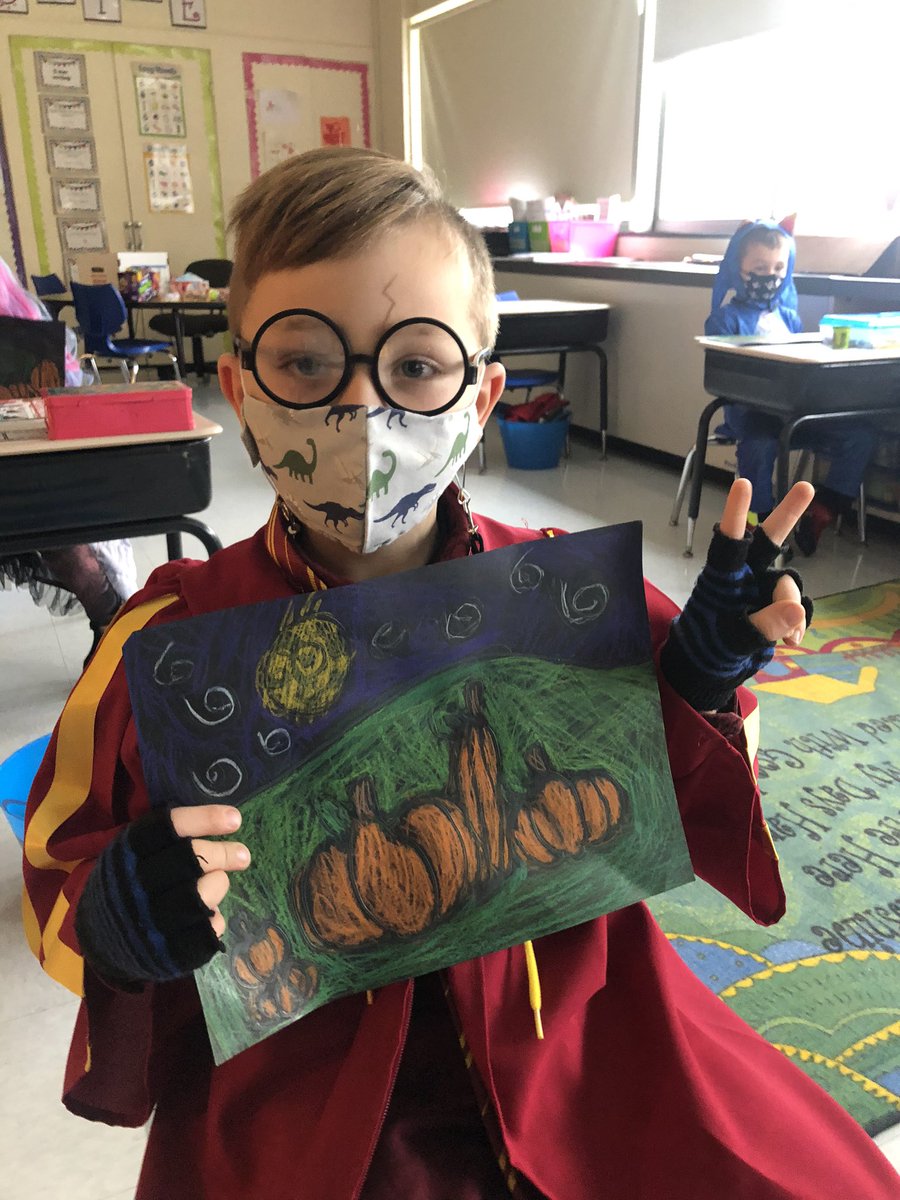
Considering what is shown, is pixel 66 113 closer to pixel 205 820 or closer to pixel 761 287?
pixel 761 287

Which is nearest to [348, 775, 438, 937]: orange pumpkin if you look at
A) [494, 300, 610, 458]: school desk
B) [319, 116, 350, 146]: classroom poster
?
[494, 300, 610, 458]: school desk

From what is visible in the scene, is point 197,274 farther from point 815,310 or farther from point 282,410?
point 282,410

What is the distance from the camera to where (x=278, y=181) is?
806mm

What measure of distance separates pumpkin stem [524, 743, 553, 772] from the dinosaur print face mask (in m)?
0.23

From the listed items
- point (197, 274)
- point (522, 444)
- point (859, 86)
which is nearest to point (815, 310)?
point (859, 86)

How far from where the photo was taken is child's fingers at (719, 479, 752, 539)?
0.74 m

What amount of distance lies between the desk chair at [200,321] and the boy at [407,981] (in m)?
6.24

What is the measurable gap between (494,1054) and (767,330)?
3.36 metres

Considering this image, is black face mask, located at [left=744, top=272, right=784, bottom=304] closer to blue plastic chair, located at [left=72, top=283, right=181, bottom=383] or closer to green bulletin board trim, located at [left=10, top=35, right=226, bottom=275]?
blue plastic chair, located at [left=72, top=283, right=181, bottom=383]

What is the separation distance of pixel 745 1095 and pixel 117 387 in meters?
1.65

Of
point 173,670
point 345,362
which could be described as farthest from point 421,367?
point 173,670

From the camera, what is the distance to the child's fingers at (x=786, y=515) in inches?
29.6

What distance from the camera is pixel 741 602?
75 centimetres

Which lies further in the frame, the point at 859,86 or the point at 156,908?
the point at 859,86
